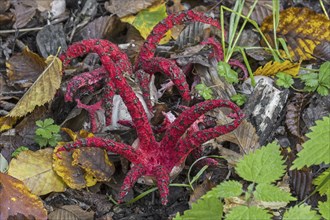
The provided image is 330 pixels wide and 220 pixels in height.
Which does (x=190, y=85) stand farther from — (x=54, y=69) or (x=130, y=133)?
(x=54, y=69)

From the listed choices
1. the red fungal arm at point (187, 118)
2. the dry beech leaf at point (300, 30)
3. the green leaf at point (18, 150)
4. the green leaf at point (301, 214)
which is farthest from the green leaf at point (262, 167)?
the dry beech leaf at point (300, 30)

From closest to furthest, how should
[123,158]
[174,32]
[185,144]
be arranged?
[185,144] < [123,158] < [174,32]

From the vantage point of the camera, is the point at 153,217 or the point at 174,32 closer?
the point at 153,217

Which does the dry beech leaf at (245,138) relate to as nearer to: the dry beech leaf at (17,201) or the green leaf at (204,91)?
the green leaf at (204,91)

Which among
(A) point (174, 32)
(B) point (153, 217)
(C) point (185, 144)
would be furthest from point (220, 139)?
(A) point (174, 32)

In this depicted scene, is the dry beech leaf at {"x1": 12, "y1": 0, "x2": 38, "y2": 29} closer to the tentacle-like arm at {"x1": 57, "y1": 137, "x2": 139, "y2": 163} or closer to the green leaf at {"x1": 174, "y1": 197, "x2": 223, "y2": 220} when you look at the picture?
the tentacle-like arm at {"x1": 57, "y1": 137, "x2": 139, "y2": 163}

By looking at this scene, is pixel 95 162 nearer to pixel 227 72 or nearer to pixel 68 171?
pixel 68 171
